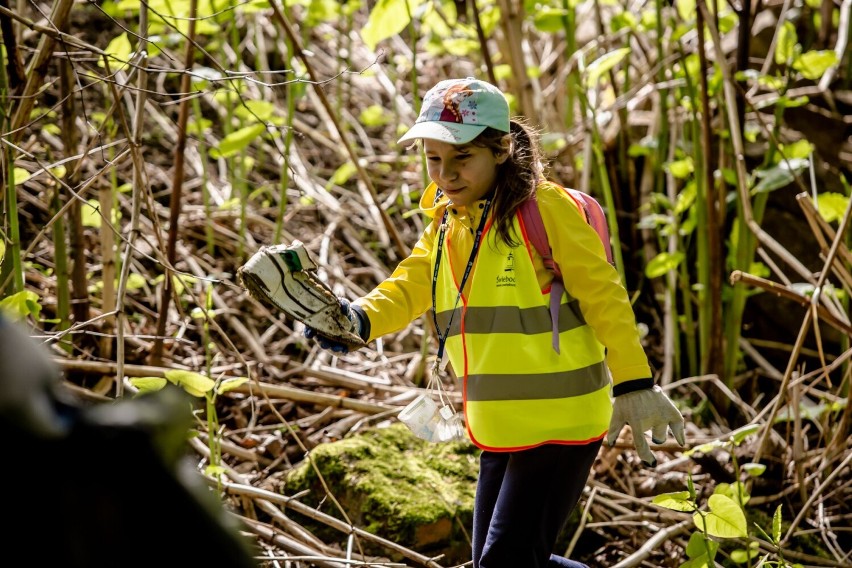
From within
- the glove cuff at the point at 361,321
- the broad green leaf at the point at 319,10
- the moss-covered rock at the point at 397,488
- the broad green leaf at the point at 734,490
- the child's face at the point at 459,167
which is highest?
the broad green leaf at the point at 319,10

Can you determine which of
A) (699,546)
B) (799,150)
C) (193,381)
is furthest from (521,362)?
(799,150)

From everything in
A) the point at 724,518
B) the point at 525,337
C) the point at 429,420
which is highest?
the point at 525,337

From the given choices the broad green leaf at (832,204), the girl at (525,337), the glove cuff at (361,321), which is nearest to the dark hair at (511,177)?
the girl at (525,337)

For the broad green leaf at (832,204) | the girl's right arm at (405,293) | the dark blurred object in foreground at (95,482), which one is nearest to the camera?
the dark blurred object in foreground at (95,482)

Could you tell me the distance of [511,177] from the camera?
6.40 ft

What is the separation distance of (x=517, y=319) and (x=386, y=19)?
1196 millimetres

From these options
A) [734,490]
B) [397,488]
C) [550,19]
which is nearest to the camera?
[734,490]

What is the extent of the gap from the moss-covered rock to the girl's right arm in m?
0.62

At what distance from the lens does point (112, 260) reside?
283 centimetres

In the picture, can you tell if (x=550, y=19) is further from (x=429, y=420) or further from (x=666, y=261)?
(x=429, y=420)

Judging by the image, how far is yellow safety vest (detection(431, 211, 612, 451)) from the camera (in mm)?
1885

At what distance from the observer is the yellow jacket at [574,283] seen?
1.86m

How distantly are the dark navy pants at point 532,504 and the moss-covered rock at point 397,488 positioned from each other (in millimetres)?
550

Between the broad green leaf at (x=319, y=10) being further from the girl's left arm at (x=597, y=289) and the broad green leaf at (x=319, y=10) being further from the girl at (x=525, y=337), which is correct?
the girl's left arm at (x=597, y=289)
